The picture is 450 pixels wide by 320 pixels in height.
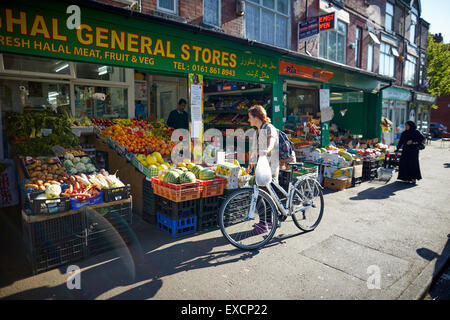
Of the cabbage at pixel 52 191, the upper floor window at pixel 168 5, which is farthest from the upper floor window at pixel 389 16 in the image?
the cabbage at pixel 52 191

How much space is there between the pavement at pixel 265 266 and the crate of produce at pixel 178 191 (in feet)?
2.37

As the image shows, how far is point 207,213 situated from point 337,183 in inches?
197

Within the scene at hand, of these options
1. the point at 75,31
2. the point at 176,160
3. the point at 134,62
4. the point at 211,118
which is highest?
the point at 75,31

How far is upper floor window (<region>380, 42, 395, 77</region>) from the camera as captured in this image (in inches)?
782

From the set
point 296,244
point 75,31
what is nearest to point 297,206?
point 296,244

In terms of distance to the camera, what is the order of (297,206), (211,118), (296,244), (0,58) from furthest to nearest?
(211,118) < (0,58) < (297,206) < (296,244)

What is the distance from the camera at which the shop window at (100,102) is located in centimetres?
923

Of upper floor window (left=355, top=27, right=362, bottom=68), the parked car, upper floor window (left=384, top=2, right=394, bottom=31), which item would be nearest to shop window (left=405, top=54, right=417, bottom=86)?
upper floor window (left=384, top=2, right=394, bottom=31)

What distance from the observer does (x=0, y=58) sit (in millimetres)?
7473

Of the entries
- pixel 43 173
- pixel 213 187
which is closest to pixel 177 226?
pixel 213 187

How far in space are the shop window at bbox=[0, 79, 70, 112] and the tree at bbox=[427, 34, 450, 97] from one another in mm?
33100

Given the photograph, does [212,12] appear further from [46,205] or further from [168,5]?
[46,205]

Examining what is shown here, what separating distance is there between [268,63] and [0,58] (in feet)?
23.6

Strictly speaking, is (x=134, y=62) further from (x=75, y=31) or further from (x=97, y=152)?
(x=97, y=152)
